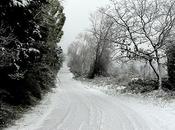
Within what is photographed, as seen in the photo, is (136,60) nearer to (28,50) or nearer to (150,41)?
(150,41)

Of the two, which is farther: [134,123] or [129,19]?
[129,19]

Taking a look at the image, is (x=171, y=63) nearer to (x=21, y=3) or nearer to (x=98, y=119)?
(x=98, y=119)

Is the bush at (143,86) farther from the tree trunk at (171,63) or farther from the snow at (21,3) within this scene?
the snow at (21,3)

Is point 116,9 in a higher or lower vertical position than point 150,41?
higher

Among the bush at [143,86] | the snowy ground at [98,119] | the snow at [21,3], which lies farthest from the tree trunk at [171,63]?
the snow at [21,3]

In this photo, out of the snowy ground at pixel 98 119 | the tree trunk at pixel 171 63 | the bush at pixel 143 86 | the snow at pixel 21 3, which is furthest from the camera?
the bush at pixel 143 86

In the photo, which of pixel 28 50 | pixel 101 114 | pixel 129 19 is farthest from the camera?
pixel 129 19

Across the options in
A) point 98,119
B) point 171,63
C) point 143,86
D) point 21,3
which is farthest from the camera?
point 143,86

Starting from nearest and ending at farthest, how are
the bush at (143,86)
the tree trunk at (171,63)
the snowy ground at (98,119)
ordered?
the snowy ground at (98,119) → the tree trunk at (171,63) → the bush at (143,86)

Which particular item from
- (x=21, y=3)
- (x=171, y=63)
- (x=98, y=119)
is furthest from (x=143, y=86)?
(x=21, y=3)

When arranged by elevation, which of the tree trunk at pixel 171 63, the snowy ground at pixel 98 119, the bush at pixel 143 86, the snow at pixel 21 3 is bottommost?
the snowy ground at pixel 98 119

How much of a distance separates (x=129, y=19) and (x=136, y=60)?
3472 mm

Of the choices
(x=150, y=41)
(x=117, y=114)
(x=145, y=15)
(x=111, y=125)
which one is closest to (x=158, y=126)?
(x=111, y=125)

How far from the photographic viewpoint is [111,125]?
1038cm
